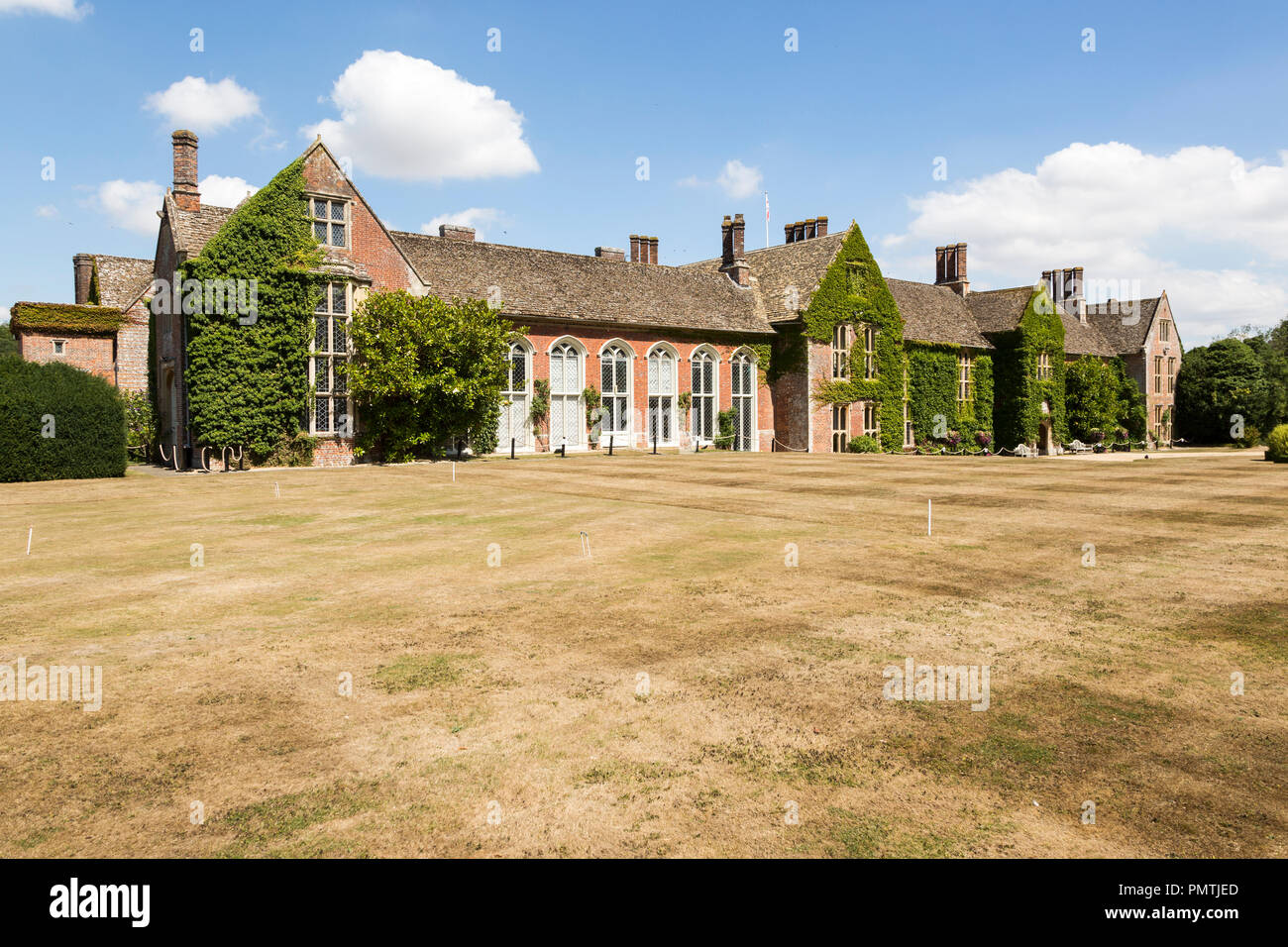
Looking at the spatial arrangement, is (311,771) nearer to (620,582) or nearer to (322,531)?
(620,582)

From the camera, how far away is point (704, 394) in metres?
40.2

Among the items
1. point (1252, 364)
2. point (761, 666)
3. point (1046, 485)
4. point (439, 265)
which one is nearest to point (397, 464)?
point (439, 265)

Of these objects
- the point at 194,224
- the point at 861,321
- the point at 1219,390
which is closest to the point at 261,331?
the point at 194,224

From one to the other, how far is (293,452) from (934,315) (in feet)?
129

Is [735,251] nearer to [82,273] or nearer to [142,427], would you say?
[142,427]

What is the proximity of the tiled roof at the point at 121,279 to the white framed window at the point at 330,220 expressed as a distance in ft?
52.6

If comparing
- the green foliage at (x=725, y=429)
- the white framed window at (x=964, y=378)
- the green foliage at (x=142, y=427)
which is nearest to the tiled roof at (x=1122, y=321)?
the white framed window at (x=964, y=378)

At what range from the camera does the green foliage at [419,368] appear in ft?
95.2

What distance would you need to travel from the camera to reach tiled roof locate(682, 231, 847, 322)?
1638 inches

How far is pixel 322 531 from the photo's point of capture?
43.4 feet

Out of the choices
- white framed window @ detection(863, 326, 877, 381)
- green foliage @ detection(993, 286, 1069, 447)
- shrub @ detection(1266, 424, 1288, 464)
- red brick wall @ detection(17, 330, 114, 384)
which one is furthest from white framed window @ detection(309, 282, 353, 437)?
green foliage @ detection(993, 286, 1069, 447)

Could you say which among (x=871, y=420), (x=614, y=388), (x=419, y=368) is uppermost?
(x=419, y=368)

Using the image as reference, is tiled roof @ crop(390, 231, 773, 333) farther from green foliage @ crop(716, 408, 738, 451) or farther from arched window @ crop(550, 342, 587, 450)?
green foliage @ crop(716, 408, 738, 451)

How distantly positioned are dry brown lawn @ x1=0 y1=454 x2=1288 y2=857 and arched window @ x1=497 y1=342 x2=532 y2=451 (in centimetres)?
2105
